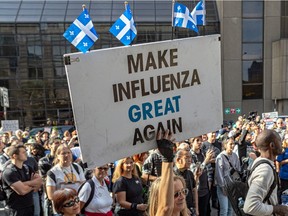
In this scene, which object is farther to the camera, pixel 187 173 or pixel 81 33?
pixel 81 33

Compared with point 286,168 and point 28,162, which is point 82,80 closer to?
point 28,162

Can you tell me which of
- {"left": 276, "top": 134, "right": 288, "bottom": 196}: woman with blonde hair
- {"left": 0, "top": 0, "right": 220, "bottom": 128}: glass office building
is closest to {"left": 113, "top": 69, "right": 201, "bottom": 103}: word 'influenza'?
{"left": 276, "top": 134, "right": 288, "bottom": 196}: woman with blonde hair

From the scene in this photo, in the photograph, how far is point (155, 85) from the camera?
89.0 inches

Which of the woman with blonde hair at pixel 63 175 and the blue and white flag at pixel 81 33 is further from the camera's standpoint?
the blue and white flag at pixel 81 33

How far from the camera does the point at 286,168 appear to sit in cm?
595

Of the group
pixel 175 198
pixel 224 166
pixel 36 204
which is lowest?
pixel 36 204

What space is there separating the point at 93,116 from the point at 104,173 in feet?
6.44

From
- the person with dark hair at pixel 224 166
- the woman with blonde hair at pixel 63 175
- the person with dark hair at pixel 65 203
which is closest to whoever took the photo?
the person with dark hair at pixel 65 203

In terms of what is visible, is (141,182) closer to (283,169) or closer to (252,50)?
(283,169)

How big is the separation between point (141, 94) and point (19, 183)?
105 inches

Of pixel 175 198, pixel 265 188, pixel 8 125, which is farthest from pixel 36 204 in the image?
pixel 8 125

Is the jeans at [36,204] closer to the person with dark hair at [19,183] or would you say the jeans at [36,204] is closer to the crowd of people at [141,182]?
the crowd of people at [141,182]

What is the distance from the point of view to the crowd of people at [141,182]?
2.33 meters

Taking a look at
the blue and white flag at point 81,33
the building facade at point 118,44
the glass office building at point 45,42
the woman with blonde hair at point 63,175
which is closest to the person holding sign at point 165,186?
the woman with blonde hair at point 63,175
